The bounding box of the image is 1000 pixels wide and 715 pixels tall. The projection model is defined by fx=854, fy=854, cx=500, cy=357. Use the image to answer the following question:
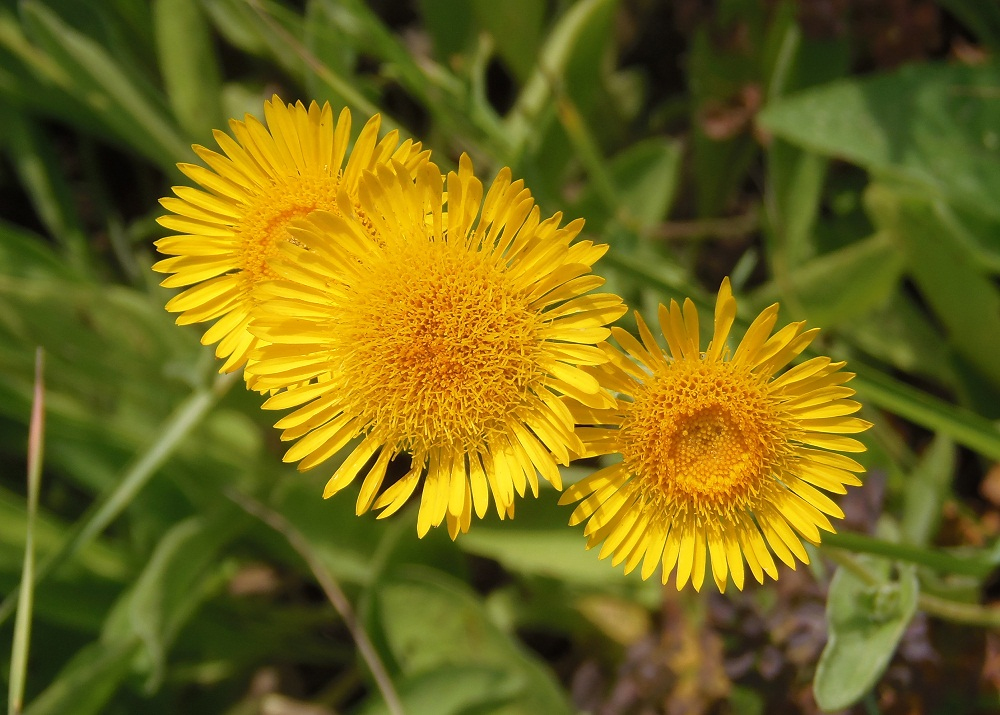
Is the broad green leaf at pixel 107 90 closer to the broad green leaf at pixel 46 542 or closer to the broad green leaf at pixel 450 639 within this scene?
the broad green leaf at pixel 46 542

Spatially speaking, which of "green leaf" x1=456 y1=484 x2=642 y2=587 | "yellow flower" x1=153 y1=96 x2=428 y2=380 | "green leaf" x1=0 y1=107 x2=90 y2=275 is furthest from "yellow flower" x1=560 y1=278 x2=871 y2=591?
"green leaf" x1=0 y1=107 x2=90 y2=275

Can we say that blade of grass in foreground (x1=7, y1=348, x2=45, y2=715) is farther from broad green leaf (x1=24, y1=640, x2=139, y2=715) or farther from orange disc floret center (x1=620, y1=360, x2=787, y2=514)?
orange disc floret center (x1=620, y1=360, x2=787, y2=514)

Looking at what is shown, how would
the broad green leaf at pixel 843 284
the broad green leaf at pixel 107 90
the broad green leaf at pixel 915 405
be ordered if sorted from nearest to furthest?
the broad green leaf at pixel 915 405 → the broad green leaf at pixel 843 284 → the broad green leaf at pixel 107 90

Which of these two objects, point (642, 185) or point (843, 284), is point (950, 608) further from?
point (642, 185)

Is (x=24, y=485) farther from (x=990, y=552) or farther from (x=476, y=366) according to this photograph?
(x=990, y=552)

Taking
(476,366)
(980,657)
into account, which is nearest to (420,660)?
(476,366)

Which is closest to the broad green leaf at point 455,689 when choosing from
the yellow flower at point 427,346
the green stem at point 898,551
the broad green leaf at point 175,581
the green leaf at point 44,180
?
the broad green leaf at point 175,581
